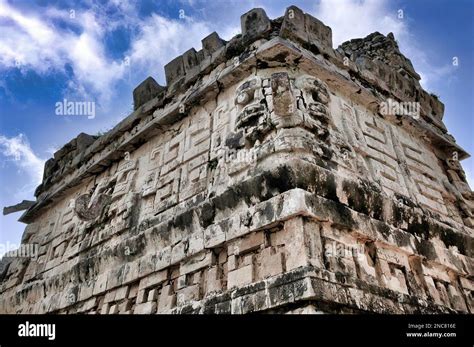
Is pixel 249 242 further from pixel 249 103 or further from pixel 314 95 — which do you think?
pixel 314 95

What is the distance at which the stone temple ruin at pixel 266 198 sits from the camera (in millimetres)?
3738

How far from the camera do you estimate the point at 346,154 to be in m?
4.72

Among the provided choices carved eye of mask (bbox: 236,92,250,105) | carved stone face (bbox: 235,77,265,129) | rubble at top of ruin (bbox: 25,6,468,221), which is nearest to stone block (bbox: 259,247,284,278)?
carved stone face (bbox: 235,77,265,129)

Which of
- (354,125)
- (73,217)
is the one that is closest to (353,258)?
(354,125)

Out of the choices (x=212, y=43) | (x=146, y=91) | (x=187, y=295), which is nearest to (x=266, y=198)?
(x=187, y=295)

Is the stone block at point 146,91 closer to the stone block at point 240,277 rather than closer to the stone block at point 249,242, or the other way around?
the stone block at point 249,242

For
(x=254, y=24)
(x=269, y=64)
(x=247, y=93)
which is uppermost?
(x=254, y=24)

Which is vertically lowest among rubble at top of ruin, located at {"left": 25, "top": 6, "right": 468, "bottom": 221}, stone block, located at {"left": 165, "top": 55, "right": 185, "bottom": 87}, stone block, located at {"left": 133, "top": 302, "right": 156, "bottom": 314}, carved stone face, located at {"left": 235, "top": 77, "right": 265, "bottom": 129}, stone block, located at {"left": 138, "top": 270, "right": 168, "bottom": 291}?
stone block, located at {"left": 133, "top": 302, "right": 156, "bottom": 314}

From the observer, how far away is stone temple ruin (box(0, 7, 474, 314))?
374 cm

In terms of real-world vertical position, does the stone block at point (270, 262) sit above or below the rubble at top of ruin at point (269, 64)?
below

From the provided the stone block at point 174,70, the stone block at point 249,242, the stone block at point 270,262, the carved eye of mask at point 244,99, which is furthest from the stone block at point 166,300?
the stone block at point 174,70

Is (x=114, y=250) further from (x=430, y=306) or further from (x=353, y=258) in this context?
(x=430, y=306)

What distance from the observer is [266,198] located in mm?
4047

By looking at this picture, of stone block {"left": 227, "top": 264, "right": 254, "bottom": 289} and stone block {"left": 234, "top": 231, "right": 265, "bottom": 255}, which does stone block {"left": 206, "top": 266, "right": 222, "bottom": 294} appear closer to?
stone block {"left": 227, "top": 264, "right": 254, "bottom": 289}
